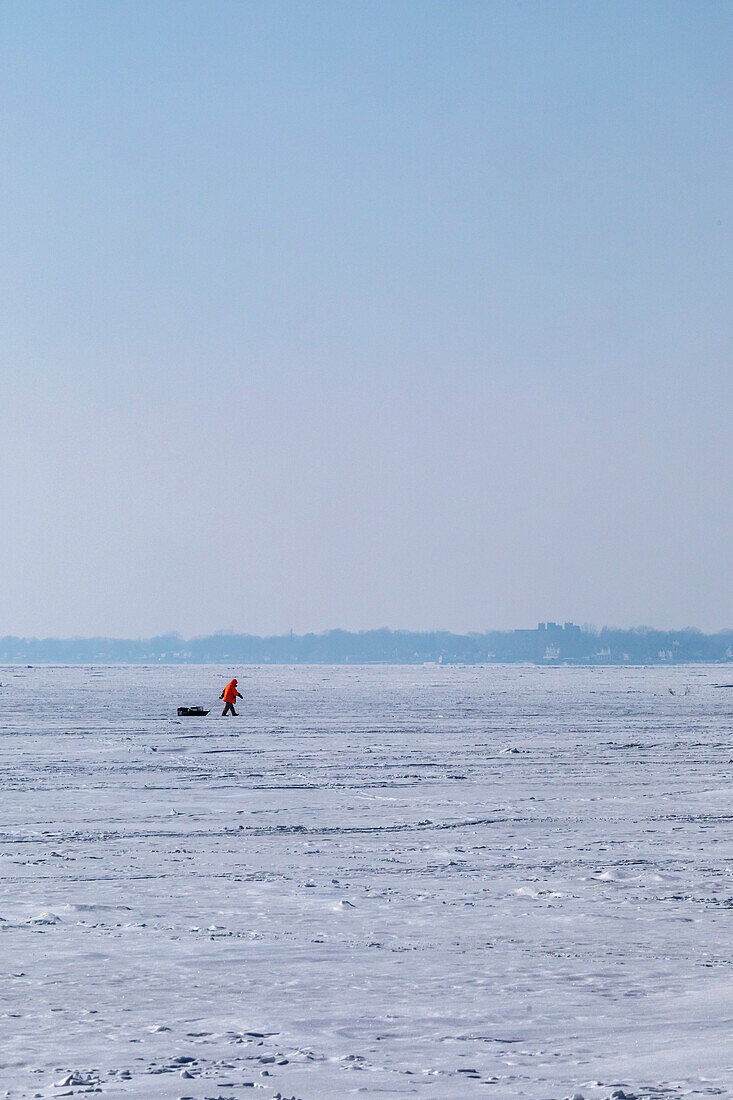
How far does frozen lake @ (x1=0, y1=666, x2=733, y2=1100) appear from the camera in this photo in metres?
5.30

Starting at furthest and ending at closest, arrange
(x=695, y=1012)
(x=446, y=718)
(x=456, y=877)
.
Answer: (x=446, y=718) → (x=456, y=877) → (x=695, y=1012)

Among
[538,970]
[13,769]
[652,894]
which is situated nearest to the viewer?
[538,970]

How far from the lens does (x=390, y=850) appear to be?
11102 mm

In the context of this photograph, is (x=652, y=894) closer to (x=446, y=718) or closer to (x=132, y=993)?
(x=132, y=993)

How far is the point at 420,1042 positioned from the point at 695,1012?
1503 mm

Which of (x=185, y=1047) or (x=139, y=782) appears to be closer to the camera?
(x=185, y=1047)

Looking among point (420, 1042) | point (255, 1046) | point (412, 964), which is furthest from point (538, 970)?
point (255, 1046)

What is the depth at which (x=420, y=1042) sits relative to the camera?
18.4ft

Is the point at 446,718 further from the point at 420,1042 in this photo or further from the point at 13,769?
the point at 420,1042

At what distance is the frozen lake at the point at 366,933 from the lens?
209 inches

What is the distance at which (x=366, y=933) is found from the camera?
25.8 feet

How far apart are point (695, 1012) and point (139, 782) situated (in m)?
11.8

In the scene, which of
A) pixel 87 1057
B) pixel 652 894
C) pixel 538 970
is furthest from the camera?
pixel 652 894

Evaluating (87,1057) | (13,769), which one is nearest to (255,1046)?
(87,1057)
